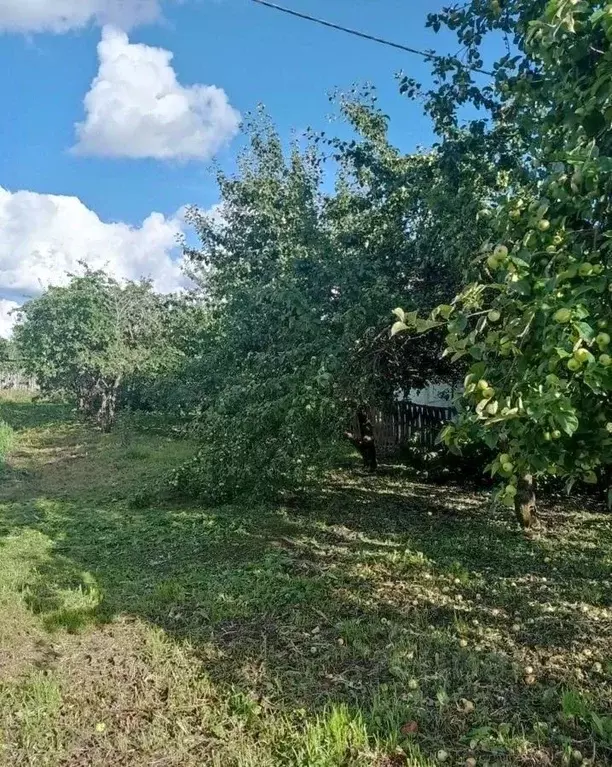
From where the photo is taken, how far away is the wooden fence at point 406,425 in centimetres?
863

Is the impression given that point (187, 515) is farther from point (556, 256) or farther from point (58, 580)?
point (556, 256)

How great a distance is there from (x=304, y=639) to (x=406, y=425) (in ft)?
21.3

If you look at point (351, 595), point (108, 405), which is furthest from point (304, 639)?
point (108, 405)

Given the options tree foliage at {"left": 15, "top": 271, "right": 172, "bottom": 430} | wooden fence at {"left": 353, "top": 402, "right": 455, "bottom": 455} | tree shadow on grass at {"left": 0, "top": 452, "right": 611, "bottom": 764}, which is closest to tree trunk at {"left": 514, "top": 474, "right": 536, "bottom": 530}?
tree shadow on grass at {"left": 0, "top": 452, "right": 611, "bottom": 764}

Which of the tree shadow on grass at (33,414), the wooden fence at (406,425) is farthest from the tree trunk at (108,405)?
the wooden fence at (406,425)

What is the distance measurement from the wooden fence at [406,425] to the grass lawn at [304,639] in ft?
9.31

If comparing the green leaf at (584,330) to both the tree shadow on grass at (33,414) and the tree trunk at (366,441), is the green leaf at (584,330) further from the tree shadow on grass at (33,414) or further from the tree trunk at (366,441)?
the tree shadow on grass at (33,414)

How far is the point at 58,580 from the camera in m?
4.03

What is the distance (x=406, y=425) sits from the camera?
931 centimetres

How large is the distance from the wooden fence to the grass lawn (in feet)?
9.31

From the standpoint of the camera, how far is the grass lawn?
2227 millimetres

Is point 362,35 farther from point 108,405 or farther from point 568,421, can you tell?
point 108,405

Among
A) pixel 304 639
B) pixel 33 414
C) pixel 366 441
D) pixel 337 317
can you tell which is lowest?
pixel 304 639

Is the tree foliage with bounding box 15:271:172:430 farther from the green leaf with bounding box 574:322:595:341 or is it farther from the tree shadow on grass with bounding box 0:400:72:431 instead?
the green leaf with bounding box 574:322:595:341
